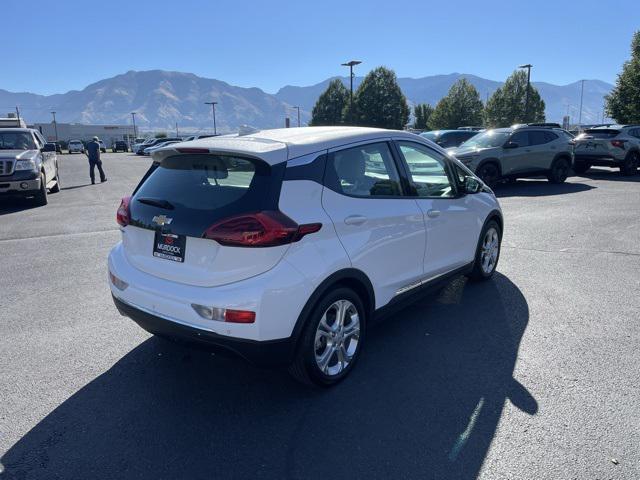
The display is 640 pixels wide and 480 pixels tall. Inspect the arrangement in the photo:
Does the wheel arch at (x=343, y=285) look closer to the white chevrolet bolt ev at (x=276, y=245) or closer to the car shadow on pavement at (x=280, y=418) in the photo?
the white chevrolet bolt ev at (x=276, y=245)

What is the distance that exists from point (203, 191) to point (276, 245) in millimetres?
644

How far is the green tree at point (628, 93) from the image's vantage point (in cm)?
2816

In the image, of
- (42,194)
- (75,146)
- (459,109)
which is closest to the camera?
(42,194)

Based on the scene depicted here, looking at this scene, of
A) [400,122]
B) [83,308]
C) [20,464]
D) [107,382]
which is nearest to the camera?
[20,464]

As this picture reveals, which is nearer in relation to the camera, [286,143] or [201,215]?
[201,215]

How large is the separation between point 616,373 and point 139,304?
3.34 meters

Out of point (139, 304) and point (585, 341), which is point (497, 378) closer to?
point (585, 341)

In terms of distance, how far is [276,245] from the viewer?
2848mm

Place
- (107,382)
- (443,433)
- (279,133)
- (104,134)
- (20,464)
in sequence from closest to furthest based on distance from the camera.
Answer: (20,464) → (443,433) → (107,382) → (279,133) → (104,134)

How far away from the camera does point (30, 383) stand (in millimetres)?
3432

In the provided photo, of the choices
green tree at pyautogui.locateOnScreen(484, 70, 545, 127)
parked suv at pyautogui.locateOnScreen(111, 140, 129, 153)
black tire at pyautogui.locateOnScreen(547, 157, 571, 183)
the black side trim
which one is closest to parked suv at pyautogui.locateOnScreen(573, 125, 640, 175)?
black tire at pyautogui.locateOnScreen(547, 157, 571, 183)

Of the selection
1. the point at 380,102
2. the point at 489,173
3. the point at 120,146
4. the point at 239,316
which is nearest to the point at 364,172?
the point at 239,316

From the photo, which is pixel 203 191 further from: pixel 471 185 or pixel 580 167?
pixel 580 167

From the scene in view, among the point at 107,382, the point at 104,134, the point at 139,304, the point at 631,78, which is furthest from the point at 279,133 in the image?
the point at 104,134
